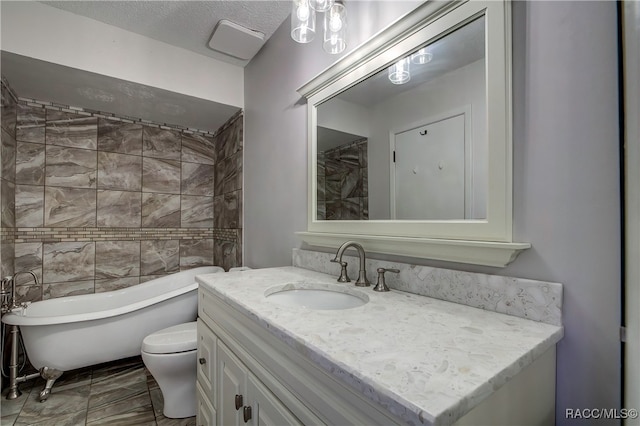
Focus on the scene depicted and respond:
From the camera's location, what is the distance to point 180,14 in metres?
1.86

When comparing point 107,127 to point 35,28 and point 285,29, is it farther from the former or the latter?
point 285,29

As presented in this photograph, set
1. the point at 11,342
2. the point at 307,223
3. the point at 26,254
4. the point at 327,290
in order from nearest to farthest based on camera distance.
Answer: the point at 327,290 < the point at 307,223 < the point at 11,342 < the point at 26,254

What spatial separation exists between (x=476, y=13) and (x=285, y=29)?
1.43 meters

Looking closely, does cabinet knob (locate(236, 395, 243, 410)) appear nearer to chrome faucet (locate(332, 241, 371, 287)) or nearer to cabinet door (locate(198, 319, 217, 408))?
cabinet door (locate(198, 319, 217, 408))

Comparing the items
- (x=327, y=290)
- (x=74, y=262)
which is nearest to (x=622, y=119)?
(x=327, y=290)

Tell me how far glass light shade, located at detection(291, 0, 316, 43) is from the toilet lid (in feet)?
5.45

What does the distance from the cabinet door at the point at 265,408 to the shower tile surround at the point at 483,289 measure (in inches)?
23.1

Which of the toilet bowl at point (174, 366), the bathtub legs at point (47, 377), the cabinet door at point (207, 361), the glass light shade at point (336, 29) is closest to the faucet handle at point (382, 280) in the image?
the cabinet door at point (207, 361)

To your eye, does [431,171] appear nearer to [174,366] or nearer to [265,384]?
[265,384]

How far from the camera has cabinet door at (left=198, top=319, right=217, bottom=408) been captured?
121cm

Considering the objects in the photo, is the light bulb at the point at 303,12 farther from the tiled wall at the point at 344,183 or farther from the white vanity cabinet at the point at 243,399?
the white vanity cabinet at the point at 243,399

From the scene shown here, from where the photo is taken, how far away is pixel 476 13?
91cm

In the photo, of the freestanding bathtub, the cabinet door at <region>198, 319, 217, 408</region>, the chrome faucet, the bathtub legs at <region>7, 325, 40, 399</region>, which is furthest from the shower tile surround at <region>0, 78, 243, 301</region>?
the chrome faucet

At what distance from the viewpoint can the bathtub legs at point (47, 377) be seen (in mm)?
1786
